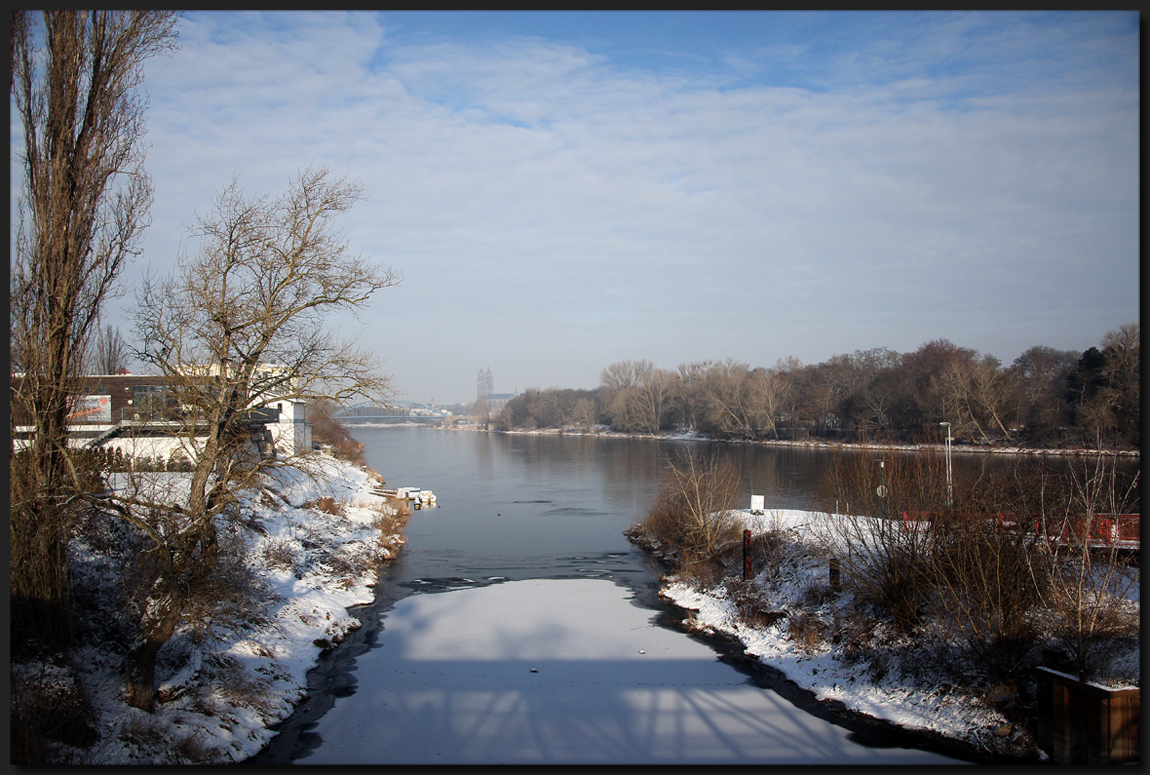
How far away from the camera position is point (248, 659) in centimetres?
1119

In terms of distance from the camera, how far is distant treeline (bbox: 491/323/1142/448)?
3722cm

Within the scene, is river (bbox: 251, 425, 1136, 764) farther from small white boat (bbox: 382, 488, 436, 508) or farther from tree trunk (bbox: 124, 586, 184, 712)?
tree trunk (bbox: 124, 586, 184, 712)

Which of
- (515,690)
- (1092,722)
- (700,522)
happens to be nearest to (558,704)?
(515,690)

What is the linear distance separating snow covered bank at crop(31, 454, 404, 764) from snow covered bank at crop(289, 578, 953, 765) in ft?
3.51

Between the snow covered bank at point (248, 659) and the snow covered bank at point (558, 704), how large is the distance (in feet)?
3.51

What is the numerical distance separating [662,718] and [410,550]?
15.4 metres

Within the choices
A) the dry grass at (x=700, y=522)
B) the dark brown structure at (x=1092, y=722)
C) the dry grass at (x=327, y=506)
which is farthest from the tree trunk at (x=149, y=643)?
the dry grass at (x=327, y=506)

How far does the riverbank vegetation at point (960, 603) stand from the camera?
7.99 m

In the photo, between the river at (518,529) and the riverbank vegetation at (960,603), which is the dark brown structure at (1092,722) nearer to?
the riverbank vegetation at (960,603)

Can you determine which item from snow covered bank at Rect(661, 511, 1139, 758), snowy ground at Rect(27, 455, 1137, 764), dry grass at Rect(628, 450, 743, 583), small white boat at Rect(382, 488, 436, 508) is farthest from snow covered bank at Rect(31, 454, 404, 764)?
small white boat at Rect(382, 488, 436, 508)

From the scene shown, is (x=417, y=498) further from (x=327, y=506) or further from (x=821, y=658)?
(x=821, y=658)

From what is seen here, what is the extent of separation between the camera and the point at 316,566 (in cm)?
1778

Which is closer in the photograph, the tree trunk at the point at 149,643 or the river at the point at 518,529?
the tree trunk at the point at 149,643

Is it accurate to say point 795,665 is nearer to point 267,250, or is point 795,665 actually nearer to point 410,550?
point 267,250
